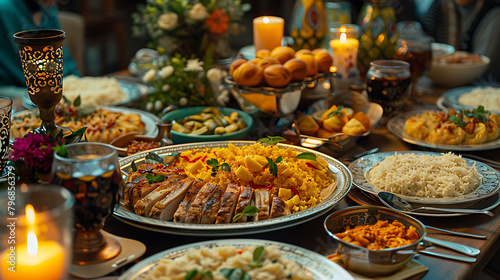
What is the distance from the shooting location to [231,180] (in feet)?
4.98

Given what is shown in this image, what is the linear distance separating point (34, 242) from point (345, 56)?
2084 mm

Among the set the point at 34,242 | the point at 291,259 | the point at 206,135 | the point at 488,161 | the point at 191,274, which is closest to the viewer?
the point at 34,242

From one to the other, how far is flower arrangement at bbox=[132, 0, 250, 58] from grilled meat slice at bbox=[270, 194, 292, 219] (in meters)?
1.71

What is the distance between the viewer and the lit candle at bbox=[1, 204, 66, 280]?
859 millimetres

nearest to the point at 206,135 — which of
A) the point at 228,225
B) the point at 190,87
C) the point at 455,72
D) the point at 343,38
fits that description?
the point at 190,87

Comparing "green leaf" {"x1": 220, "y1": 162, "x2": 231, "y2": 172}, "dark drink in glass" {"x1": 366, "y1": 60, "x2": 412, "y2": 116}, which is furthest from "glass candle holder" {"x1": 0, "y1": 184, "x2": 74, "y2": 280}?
"dark drink in glass" {"x1": 366, "y1": 60, "x2": 412, "y2": 116}

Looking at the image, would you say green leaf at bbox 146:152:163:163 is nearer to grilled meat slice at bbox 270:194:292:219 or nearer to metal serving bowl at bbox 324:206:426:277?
grilled meat slice at bbox 270:194:292:219

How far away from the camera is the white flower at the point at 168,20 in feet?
9.32

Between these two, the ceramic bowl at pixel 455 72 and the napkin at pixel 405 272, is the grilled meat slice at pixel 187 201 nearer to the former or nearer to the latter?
the napkin at pixel 405 272

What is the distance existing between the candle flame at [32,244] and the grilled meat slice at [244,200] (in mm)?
588

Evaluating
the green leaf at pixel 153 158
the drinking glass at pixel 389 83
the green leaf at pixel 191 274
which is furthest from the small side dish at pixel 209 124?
the green leaf at pixel 191 274

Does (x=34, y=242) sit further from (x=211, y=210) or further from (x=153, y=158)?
(x=153, y=158)

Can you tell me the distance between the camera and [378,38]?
9.19 ft

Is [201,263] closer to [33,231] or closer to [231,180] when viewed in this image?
[33,231]
